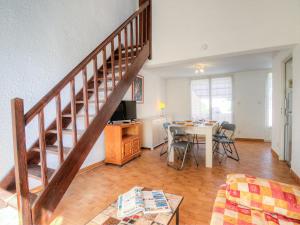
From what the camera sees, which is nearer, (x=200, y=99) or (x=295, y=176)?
(x=295, y=176)

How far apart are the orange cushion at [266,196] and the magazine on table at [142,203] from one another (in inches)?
21.3

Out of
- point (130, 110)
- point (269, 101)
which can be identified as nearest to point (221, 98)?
point (269, 101)

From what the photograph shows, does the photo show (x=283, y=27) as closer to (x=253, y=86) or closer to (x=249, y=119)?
(x=253, y=86)

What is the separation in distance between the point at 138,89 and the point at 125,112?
3.69 feet

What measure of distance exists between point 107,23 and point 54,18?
3.93 ft

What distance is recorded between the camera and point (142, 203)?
138 cm

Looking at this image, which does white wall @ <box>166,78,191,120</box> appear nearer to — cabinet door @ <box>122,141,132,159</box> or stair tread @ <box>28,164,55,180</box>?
cabinet door @ <box>122,141,132,159</box>

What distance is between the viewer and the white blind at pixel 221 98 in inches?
238

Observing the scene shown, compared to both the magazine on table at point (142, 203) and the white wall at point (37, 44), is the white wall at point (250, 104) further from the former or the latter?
the magazine on table at point (142, 203)

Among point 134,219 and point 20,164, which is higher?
point 20,164

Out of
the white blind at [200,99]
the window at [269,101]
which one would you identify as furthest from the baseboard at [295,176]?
the white blind at [200,99]

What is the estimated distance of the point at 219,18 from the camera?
9.92ft

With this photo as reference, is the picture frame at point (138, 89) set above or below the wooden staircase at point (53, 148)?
above

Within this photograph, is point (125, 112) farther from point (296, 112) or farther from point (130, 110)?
point (296, 112)
